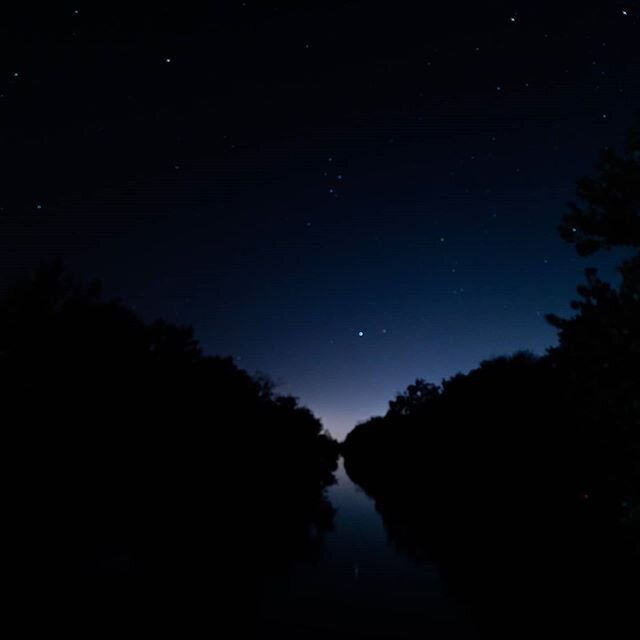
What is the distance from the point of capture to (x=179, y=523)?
1967 cm

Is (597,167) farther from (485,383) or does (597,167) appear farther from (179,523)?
(485,383)

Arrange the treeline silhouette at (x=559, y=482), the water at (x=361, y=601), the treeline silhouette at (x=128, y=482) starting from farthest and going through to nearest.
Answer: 1. the treeline silhouette at (x=128, y=482)
2. the water at (x=361, y=601)
3. the treeline silhouette at (x=559, y=482)

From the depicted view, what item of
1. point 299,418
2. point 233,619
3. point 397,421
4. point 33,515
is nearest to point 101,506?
point 33,515

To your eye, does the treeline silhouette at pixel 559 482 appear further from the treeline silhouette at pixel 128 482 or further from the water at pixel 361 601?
the treeline silhouette at pixel 128 482

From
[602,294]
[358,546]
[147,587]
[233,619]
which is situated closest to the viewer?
[602,294]

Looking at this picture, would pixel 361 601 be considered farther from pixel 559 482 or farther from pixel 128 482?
pixel 559 482

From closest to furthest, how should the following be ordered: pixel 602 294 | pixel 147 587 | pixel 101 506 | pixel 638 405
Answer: pixel 638 405 → pixel 602 294 → pixel 147 587 → pixel 101 506

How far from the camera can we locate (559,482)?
29188 mm

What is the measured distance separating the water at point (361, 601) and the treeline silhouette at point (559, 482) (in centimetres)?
65

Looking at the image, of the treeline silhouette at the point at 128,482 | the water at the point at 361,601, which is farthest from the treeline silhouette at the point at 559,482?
the treeline silhouette at the point at 128,482

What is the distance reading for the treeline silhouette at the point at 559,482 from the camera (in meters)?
6.37

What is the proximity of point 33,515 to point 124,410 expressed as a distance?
1217cm

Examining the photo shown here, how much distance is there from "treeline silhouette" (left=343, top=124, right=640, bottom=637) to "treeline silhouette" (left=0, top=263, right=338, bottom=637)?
14.8 feet

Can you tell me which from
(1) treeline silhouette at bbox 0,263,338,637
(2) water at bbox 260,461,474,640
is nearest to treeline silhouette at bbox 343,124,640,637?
(2) water at bbox 260,461,474,640
